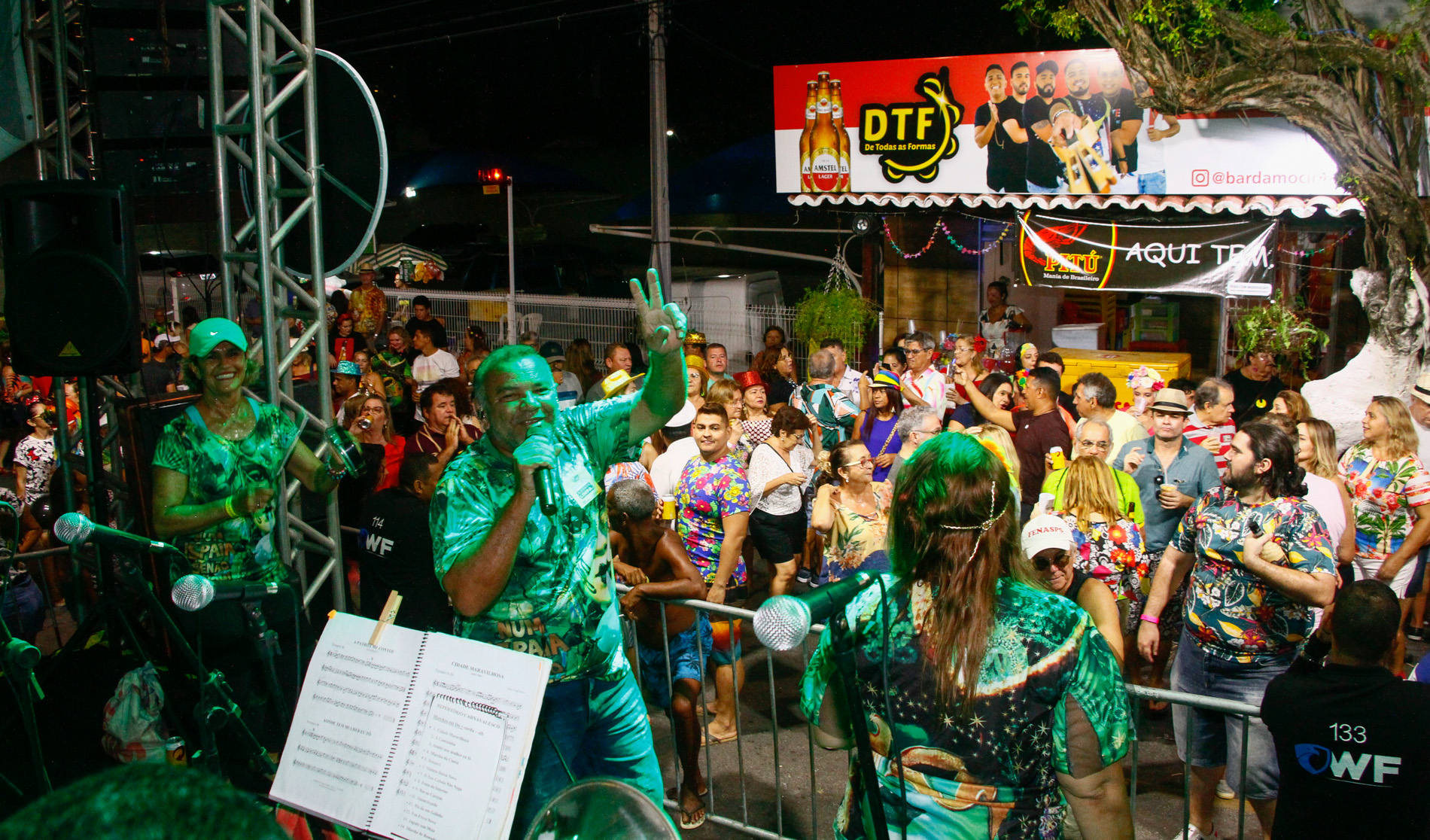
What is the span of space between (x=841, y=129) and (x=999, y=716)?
33.7 ft

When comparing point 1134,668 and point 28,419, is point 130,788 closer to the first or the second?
point 1134,668

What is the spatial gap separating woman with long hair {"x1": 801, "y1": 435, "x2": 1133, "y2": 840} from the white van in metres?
10.7

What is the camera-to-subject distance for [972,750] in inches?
86.0

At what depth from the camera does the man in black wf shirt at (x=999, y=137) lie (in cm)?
1096

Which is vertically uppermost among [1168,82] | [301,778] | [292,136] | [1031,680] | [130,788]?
[1168,82]

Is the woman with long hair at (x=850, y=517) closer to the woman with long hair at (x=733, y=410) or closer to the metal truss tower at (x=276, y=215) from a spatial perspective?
the woman with long hair at (x=733, y=410)

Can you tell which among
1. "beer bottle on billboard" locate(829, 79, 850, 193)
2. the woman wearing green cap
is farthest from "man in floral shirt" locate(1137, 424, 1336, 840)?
"beer bottle on billboard" locate(829, 79, 850, 193)

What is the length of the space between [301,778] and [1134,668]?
481cm

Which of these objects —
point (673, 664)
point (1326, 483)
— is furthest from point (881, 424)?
point (673, 664)

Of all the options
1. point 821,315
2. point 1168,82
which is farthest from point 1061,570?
point 821,315

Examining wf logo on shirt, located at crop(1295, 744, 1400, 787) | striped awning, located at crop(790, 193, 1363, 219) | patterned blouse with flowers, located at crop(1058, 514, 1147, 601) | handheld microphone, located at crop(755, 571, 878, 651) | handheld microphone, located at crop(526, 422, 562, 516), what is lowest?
wf logo on shirt, located at crop(1295, 744, 1400, 787)

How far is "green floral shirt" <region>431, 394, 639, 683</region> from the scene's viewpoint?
2992 millimetres

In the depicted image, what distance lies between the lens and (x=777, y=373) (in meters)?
10.8

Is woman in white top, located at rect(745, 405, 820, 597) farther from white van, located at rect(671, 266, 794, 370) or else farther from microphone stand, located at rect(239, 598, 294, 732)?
white van, located at rect(671, 266, 794, 370)
